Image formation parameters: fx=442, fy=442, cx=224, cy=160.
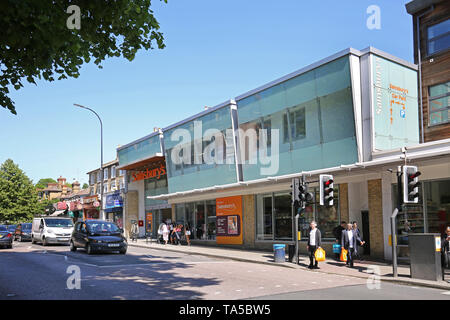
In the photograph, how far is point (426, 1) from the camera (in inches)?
795

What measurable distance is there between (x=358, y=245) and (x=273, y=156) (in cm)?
695

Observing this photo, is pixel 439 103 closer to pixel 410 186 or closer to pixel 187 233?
pixel 410 186

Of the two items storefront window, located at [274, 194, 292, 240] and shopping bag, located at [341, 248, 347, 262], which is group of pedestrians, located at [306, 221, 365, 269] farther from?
storefront window, located at [274, 194, 292, 240]

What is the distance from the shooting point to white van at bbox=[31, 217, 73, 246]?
1045 inches

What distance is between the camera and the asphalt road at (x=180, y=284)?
9.31 m

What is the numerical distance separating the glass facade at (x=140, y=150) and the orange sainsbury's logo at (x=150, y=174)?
1350mm

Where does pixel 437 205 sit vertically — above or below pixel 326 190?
below

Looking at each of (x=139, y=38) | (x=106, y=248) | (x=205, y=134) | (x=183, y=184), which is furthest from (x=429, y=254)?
(x=183, y=184)

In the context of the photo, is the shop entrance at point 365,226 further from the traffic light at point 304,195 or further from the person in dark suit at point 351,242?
the traffic light at point 304,195

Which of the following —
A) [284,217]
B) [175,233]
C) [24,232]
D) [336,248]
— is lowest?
[24,232]

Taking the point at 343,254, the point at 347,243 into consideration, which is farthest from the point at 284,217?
the point at 347,243

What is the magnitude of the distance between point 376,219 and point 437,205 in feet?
7.74

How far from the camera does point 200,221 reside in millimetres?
28719
